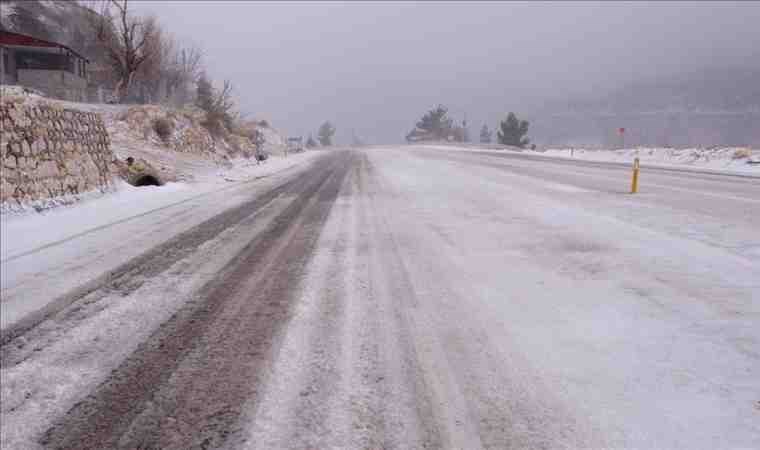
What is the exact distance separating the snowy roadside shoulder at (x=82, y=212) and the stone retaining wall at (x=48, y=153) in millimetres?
276

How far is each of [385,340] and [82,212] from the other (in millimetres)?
7834

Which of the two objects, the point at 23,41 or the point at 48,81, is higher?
the point at 23,41

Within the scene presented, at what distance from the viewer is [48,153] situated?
8164 mm

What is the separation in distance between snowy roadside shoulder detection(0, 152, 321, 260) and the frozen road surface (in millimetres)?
567

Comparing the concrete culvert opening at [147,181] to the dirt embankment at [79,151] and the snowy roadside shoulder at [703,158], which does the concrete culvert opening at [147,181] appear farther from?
the snowy roadside shoulder at [703,158]

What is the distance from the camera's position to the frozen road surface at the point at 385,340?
6.61ft

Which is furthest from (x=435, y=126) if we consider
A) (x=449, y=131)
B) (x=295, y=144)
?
(x=295, y=144)

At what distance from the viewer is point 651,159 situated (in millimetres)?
25719

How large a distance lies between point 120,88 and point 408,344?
29465 mm

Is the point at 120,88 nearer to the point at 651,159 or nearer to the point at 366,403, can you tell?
the point at 366,403

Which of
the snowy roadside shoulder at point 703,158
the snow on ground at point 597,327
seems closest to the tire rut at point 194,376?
the snow on ground at point 597,327

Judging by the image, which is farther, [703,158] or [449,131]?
[449,131]

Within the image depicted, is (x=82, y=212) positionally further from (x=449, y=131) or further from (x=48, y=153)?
(x=449, y=131)

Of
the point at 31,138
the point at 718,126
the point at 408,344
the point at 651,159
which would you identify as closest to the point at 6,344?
the point at 408,344
